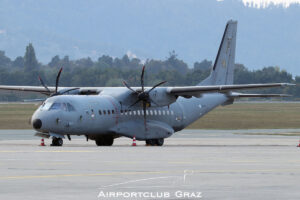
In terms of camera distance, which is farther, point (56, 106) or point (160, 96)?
point (160, 96)

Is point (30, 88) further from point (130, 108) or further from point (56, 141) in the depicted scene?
point (56, 141)

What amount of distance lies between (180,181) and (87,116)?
19018 mm

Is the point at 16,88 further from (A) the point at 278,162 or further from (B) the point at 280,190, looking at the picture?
(B) the point at 280,190

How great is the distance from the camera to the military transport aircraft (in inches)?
1378

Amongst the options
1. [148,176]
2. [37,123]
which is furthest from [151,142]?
[148,176]

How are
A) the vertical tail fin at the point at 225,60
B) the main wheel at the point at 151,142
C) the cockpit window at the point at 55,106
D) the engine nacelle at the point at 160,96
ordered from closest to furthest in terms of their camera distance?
the cockpit window at the point at 55,106 → the engine nacelle at the point at 160,96 → the main wheel at the point at 151,142 → the vertical tail fin at the point at 225,60

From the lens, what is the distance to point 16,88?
42.9m

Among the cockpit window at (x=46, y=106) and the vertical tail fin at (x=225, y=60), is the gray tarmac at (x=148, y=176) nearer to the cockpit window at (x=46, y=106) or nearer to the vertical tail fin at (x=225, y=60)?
the cockpit window at (x=46, y=106)

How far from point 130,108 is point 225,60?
9.09 meters

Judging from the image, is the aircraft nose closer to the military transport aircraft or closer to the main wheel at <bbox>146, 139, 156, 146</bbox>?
the military transport aircraft

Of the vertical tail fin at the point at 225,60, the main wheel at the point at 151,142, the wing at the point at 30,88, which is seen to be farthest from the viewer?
the vertical tail fin at the point at 225,60

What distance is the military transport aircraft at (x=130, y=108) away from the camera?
115 ft

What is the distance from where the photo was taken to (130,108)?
3888 cm

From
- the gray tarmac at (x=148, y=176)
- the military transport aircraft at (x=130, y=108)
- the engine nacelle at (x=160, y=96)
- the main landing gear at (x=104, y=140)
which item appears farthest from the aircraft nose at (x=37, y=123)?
the gray tarmac at (x=148, y=176)
